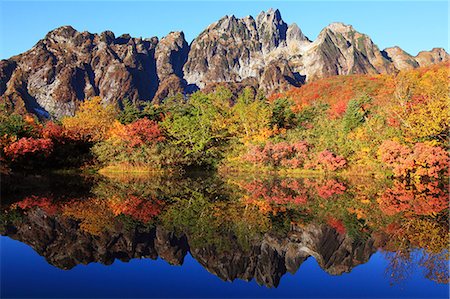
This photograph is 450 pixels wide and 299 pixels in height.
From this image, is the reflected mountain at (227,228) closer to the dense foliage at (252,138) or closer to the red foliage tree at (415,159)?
the red foliage tree at (415,159)

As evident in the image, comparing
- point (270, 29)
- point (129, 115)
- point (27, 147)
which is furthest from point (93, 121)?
point (270, 29)

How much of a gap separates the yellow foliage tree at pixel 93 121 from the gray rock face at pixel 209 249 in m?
22.2

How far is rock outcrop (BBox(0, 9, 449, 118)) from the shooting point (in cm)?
12381

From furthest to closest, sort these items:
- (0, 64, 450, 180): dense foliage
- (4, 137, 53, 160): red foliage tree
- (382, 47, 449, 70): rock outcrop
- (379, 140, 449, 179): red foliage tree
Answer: (382, 47, 449, 70): rock outcrop < (0, 64, 450, 180): dense foliage < (4, 137, 53, 160): red foliage tree < (379, 140, 449, 179): red foliage tree

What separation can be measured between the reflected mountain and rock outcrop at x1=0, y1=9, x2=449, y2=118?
102568 mm

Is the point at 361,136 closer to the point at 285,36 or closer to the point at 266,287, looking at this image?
the point at 266,287

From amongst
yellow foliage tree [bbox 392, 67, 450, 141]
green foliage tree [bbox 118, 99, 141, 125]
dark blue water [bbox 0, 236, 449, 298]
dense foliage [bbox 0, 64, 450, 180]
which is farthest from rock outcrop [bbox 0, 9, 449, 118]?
dark blue water [bbox 0, 236, 449, 298]

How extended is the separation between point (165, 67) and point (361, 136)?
438ft

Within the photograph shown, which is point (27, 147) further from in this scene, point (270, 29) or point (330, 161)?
point (270, 29)

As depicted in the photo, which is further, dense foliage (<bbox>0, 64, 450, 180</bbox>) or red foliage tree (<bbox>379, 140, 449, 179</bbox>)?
dense foliage (<bbox>0, 64, 450, 180</bbox>)

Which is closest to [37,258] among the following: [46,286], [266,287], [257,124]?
[46,286]

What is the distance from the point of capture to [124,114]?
115 feet

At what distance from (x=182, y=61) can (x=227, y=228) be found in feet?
513

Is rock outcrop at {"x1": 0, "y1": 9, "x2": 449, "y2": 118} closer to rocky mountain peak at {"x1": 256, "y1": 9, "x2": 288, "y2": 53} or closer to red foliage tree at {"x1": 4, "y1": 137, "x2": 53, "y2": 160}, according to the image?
rocky mountain peak at {"x1": 256, "y1": 9, "x2": 288, "y2": 53}
